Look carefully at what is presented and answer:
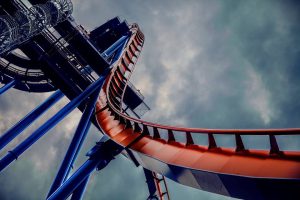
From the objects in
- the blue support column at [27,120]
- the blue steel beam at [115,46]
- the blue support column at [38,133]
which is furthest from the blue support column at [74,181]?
the blue steel beam at [115,46]

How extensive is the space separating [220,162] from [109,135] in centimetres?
386

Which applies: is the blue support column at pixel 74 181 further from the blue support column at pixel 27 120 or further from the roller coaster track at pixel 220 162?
the blue support column at pixel 27 120

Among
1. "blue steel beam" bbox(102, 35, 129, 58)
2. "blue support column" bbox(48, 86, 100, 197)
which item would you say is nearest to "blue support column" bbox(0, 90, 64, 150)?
"blue support column" bbox(48, 86, 100, 197)

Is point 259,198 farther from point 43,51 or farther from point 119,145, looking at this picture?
point 43,51

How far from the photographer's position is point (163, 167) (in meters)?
4.84

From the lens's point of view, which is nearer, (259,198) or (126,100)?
(259,198)

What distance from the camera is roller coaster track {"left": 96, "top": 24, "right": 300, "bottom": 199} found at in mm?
3129

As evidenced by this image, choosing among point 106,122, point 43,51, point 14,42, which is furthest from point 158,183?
point 14,42

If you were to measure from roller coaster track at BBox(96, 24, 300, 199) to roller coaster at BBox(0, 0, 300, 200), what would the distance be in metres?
0.01

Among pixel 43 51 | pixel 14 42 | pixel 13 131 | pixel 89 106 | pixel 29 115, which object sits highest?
pixel 43 51

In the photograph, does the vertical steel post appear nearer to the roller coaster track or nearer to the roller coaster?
the roller coaster

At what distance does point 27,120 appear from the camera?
338 inches

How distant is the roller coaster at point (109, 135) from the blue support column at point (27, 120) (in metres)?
0.03

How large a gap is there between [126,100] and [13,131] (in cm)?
818
